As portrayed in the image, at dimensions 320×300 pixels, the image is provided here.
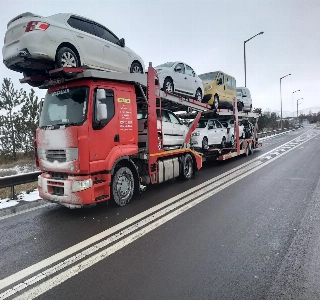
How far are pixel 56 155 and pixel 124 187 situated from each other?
160 cm

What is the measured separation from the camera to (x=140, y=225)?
15.7ft

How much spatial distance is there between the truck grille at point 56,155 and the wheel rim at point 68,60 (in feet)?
6.23

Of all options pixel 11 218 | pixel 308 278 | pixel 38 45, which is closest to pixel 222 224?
pixel 308 278

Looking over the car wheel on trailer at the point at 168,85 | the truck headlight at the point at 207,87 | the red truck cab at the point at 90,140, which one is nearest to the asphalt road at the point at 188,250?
the red truck cab at the point at 90,140

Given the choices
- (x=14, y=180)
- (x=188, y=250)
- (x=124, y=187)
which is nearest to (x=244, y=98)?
(x=124, y=187)

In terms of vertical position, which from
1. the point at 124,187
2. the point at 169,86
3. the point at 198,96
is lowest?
the point at 124,187

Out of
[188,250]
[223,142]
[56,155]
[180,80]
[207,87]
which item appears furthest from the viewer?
[223,142]

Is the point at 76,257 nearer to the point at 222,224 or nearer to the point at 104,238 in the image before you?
the point at 104,238

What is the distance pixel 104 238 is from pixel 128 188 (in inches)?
82.5

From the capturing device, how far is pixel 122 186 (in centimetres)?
613

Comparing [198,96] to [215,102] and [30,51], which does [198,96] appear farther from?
[30,51]

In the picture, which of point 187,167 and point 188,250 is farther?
point 187,167

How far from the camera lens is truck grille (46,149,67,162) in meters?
5.33

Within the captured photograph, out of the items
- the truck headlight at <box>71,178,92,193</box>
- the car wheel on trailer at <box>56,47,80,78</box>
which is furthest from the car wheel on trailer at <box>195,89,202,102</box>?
the truck headlight at <box>71,178,92,193</box>
